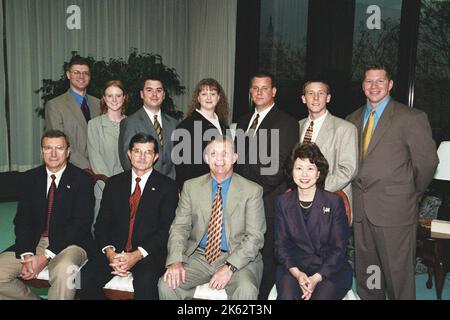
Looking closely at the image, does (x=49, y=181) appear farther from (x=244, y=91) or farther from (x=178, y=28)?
(x=178, y=28)

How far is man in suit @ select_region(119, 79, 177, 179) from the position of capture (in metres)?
3.45

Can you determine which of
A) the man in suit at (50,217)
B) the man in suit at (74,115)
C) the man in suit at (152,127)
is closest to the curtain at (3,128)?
the man in suit at (74,115)

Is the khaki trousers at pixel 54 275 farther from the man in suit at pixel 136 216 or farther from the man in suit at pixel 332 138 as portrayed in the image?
the man in suit at pixel 332 138

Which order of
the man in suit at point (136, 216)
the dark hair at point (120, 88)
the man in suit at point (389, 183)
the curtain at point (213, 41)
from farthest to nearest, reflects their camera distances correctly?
the curtain at point (213, 41), the dark hair at point (120, 88), the man in suit at point (389, 183), the man in suit at point (136, 216)

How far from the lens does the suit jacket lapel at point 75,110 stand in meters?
3.99

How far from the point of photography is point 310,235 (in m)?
2.76

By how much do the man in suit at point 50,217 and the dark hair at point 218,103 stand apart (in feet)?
3.36

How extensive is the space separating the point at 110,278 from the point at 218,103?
1.60 meters

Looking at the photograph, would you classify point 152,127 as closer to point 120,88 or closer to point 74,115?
point 120,88

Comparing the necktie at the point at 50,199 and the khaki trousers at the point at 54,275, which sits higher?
the necktie at the point at 50,199

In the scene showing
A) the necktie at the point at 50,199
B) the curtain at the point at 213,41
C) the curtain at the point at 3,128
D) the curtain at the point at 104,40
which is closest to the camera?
the necktie at the point at 50,199

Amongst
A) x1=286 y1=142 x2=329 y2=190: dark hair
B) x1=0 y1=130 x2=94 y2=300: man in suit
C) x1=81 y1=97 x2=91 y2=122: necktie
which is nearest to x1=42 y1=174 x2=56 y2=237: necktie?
x1=0 y1=130 x2=94 y2=300: man in suit

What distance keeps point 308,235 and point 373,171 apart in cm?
67
